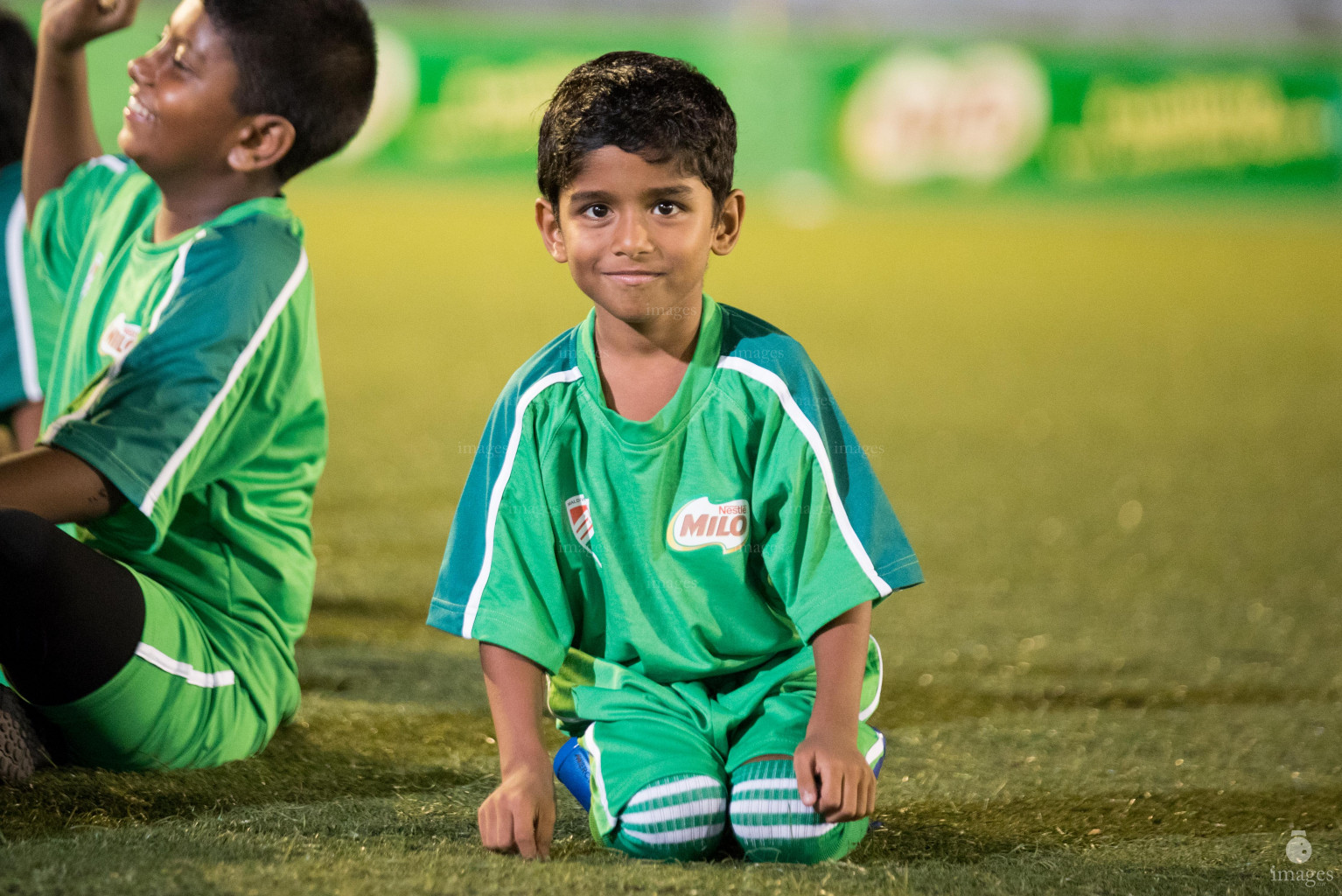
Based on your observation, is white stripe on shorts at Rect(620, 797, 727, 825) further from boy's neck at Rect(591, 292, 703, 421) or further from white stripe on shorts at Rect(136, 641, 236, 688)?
white stripe on shorts at Rect(136, 641, 236, 688)

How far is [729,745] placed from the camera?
5.43ft

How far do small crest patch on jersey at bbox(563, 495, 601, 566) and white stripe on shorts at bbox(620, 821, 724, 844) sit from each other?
11.4 inches

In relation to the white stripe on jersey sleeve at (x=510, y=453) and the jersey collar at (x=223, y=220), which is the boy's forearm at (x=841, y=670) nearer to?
the white stripe on jersey sleeve at (x=510, y=453)

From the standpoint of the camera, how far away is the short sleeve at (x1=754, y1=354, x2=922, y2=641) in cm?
155

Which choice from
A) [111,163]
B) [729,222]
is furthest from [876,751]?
[111,163]

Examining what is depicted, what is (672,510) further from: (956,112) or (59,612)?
(956,112)

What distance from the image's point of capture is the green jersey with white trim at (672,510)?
158 cm

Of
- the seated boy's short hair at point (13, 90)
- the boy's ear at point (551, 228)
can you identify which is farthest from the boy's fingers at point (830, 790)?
the seated boy's short hair at point (13, 90)

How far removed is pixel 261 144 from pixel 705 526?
831 mm

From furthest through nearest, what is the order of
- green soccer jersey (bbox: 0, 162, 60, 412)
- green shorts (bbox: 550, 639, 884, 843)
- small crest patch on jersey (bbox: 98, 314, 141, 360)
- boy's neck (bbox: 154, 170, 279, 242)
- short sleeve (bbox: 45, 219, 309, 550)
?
green soccer jersey (bbox: 0, 162, 60, 412), boy's neck (bbox: 154, 170, 279, 242), small crest patch on jersey (bbox: 98, 314, 141, 360), short sleeve (bbox: 45, 219, 309, 550), green shorts (bbox: 550, 639, 884, 843)

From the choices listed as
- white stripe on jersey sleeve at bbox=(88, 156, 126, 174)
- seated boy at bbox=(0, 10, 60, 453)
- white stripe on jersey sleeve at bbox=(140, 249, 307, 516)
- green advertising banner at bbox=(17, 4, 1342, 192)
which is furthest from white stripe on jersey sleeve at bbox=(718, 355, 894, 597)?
green advertising banner at bbox=(17, 4, 1342, 192)

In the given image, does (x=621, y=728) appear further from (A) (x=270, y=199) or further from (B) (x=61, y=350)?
(B) (x=61, y=350)

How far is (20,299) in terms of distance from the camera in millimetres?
2508

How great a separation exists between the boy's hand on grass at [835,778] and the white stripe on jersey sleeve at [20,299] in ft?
5.44
